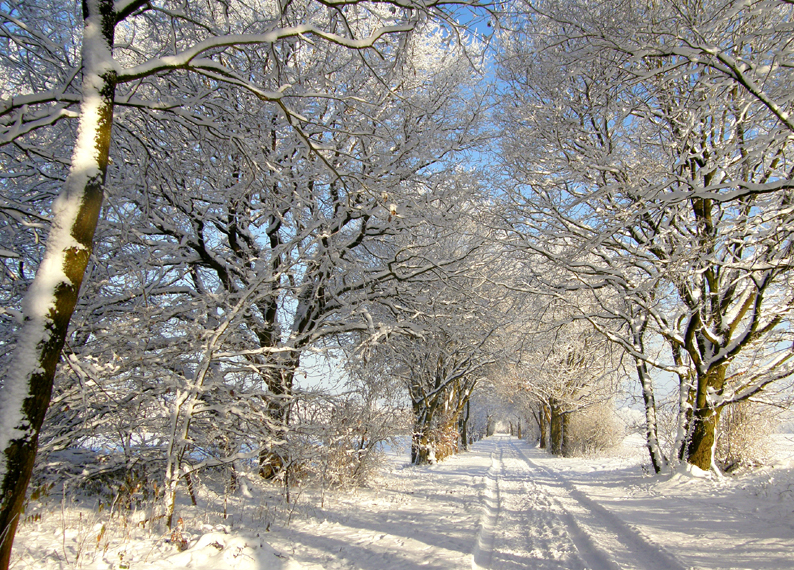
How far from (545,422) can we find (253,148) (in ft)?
116

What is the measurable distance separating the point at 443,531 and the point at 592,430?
77.3 feet

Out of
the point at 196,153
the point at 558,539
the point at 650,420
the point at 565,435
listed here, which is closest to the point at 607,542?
the point at 558,539

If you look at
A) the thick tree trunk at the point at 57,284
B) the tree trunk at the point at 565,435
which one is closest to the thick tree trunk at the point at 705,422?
the thick tree trunk at the point at 57,284

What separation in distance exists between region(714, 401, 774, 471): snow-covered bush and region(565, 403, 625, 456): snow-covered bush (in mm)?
16251

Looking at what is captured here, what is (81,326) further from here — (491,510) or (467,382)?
(467,382)

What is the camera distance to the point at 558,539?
5586 millimetres

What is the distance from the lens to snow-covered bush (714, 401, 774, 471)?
926cm

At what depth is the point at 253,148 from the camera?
522 centimetres

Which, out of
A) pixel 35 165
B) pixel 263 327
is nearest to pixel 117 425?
pixel 263 327

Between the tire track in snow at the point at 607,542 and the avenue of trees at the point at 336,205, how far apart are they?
3.01 meters

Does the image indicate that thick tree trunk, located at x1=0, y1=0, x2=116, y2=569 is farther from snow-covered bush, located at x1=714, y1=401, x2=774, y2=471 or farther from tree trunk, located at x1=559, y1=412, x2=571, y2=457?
tree trunk, located at x1=559, y1=412, x2=571, y2=457

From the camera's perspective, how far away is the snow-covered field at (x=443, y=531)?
387cm

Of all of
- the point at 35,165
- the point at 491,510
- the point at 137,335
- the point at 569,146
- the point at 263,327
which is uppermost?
the point at 569,146

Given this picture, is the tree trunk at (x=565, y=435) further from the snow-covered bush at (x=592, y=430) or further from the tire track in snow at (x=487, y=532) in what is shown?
the tire track in snow at (x=487, y=532)
